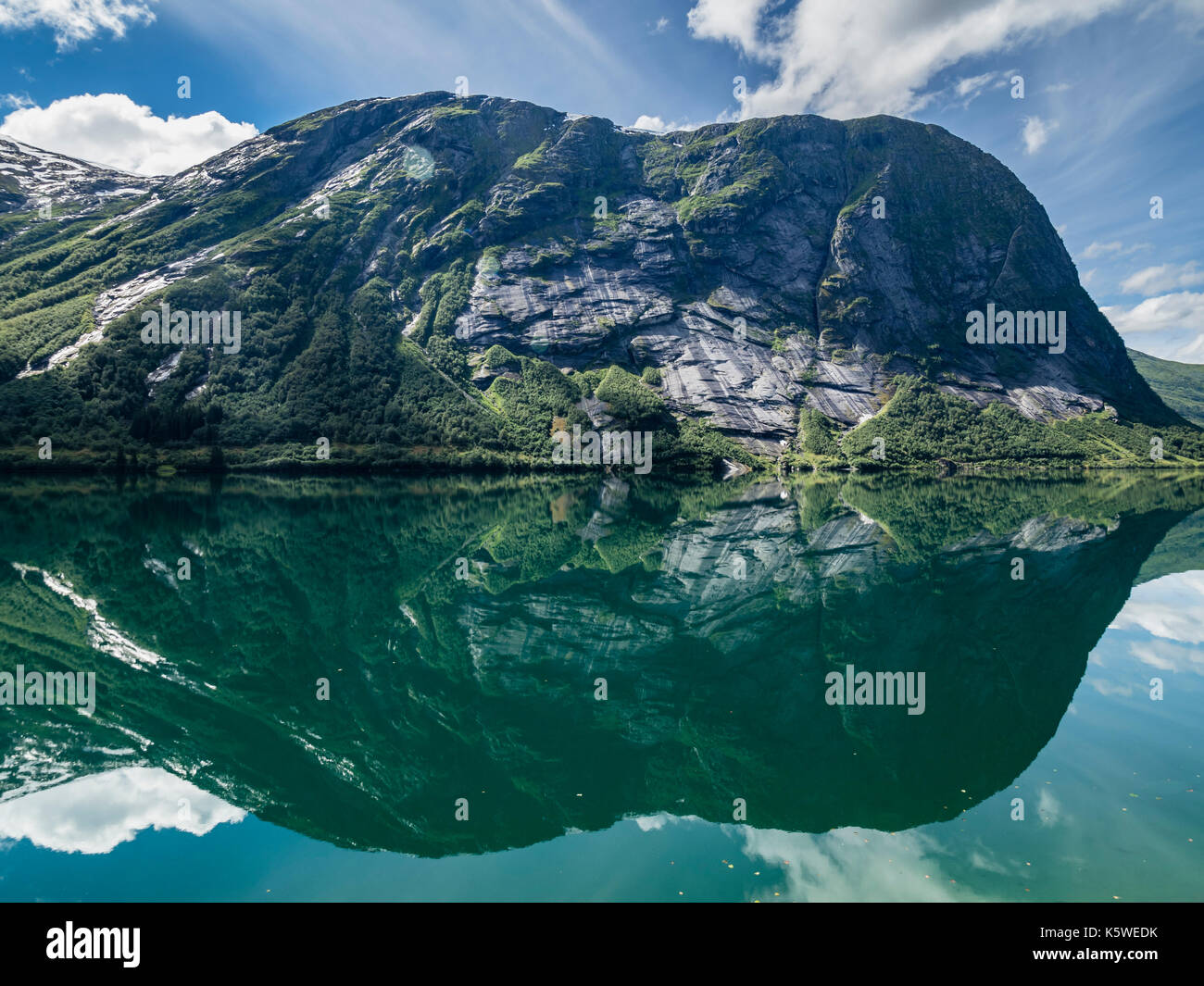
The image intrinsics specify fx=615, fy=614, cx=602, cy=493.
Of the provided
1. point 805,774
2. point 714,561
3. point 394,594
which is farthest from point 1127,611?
point 394,594

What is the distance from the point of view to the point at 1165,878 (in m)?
8.99

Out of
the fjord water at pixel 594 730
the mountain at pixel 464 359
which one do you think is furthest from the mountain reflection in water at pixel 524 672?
the mountain at pixel 464 359

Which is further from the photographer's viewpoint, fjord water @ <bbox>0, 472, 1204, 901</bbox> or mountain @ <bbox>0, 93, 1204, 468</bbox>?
mountain @ <bbox>0, 93, 1204, 468</bbox>

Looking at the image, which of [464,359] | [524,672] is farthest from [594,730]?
[464,359]

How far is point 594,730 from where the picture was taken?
552 inches

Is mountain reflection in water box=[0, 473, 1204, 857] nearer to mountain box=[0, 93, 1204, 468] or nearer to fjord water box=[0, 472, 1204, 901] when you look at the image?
fjord water box=[0, 472, 1204, 901]

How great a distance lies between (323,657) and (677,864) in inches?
513

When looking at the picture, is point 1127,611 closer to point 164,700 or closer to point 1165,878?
point 1165,878

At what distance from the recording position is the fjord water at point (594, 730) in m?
9.37

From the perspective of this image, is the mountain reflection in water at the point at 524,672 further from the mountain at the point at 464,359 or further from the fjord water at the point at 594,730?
the mountain at the point at 464,359

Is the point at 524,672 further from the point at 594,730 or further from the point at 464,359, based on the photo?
the point at 464,359

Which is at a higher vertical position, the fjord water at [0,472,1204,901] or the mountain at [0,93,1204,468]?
the mountain at [0,93,1204,468]

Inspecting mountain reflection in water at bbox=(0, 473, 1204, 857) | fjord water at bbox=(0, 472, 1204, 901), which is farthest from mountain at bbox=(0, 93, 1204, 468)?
fjord water at bbox=(0, 472, 1204, 901)

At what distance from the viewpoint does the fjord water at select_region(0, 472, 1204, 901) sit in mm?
9367
